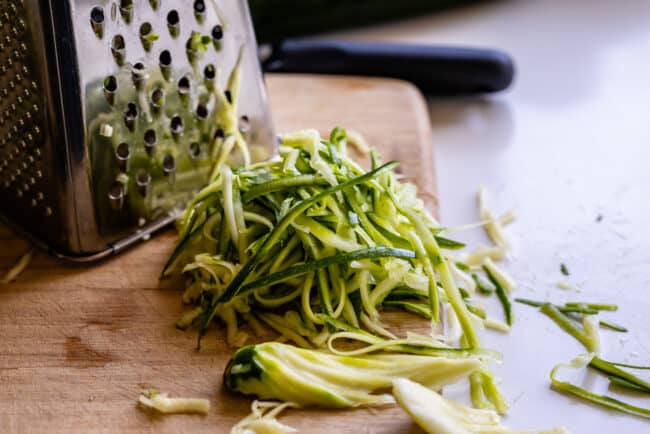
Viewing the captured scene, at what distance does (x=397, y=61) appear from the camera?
2521 mm

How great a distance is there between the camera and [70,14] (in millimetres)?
1675

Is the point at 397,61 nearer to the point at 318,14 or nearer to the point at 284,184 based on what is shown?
the point at 318,14

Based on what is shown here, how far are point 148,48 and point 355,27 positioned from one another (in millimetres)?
1313

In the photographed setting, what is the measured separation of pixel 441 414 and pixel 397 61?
4.11 ft

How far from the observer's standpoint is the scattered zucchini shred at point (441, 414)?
1.52m

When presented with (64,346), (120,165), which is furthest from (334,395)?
(120,165)

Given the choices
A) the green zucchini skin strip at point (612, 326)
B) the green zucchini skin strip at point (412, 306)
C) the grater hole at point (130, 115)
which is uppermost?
the grater hole at point (130, 115)

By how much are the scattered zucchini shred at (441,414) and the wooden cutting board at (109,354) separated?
0.05m

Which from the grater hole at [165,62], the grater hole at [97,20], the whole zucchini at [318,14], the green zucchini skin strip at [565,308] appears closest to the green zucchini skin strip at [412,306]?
the green zucchini skin strip at [565,308]

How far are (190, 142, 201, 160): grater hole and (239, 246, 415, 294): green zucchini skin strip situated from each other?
0.44 m

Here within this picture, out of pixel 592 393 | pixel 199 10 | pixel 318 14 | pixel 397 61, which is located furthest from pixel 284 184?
Answer: pixel 318 14

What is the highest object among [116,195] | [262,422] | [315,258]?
[116,195]

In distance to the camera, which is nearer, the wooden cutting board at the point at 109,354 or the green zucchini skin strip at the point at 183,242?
the wooden cutting board at the point at 109,354

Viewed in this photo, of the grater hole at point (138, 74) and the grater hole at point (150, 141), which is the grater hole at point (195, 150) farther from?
the grater hole at point (138, 74)
